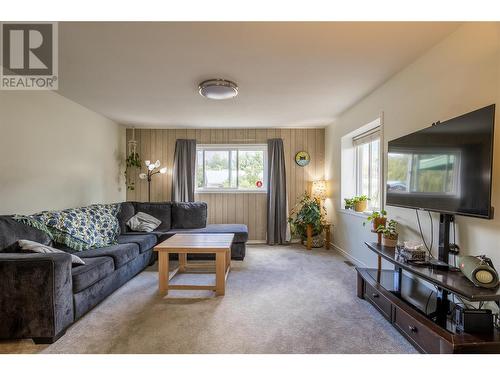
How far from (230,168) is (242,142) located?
59 centimetres

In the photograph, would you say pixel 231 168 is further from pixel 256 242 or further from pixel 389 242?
pixel 389 242

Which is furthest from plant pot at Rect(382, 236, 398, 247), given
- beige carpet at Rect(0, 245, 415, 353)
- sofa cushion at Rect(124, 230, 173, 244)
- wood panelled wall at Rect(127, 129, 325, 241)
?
sofa cushion at Rect(124, 230, 173, 244)

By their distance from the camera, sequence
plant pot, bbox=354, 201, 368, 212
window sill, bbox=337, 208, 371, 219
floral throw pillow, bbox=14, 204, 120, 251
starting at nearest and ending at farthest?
floral throw pillow, bbox=14, 204, 120, 251, window sill, bbox=337, 208, 371, 219, plant pot, bbox=354, 201, 368, 212

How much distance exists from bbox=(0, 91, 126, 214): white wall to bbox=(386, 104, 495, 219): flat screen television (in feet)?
12.9

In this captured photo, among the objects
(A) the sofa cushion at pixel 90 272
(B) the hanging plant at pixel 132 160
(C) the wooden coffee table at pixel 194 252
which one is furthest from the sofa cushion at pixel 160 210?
(A) the sofa cushion at pixel 90 272

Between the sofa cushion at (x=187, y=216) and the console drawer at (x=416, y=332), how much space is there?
3.19 meters

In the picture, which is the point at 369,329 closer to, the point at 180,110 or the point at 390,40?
the point at 390,40

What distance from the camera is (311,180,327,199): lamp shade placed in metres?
4.84

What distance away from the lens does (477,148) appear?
1513mm

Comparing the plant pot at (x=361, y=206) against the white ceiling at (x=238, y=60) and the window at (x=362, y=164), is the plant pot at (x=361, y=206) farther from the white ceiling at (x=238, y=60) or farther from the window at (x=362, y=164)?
the white ceiling at (x=238, y=60)

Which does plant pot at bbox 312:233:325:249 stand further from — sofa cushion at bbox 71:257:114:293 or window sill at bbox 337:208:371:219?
sofa cushion at bbox 71:257:114:293

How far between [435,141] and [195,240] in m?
2.55
